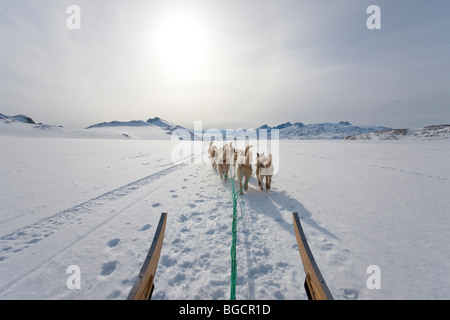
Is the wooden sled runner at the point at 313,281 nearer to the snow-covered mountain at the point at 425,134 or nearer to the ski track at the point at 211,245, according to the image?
the ski track at the point at 211,245

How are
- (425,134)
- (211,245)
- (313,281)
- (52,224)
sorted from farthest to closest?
(425,134) → (52,224) → (211,245) → (313,281)

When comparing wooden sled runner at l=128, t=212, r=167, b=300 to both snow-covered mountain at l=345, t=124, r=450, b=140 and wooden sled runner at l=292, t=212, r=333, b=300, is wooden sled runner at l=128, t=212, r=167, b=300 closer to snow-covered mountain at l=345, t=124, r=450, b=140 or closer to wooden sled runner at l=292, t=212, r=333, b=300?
wooden sled runner at l=292, t=212, r=333, b=300

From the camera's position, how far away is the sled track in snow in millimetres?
2932

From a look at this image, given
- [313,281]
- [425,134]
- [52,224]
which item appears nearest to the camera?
[313,281]

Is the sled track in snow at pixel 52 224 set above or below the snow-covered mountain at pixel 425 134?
below

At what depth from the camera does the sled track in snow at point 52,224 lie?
115 inches

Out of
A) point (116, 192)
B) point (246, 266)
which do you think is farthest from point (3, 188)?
point (246, 266)

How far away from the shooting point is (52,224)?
143 inches

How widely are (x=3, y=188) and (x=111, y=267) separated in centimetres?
589

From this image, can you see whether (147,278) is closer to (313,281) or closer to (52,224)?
(313,281)

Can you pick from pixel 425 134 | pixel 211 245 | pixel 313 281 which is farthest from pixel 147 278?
pixel 425 134

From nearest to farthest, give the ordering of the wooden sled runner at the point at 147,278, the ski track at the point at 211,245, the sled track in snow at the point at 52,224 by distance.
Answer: the wooden sled runner at the point at 147,278, the ski track at the point at 211,245, the sled track in snow at the point at 52,224

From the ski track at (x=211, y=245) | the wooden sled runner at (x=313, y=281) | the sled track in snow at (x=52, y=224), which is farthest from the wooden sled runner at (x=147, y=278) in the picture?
the sled track in snow at (x=52, y=224)
